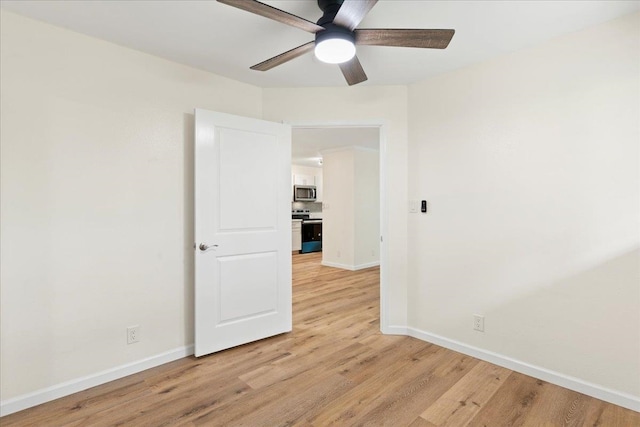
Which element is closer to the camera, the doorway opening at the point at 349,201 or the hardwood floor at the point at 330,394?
the hardwood floor at the point at 330,394

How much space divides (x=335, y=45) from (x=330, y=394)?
2.13m

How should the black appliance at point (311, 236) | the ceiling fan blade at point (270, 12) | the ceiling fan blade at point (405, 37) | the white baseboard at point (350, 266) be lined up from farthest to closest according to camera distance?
the black appliance at point (311, 236), the white baseboard at point (350, 266), the ceiling fan blade at point (405, 37), the ceiling fan blade at point (270, 12)

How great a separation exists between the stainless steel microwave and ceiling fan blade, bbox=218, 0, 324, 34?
22.0 feet

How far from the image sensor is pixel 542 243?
90.8 inches

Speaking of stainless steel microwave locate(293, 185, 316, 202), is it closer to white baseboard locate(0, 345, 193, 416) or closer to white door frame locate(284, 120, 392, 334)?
white door frame locate(284, 120, 392, 334)

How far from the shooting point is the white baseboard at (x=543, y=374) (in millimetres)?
1982

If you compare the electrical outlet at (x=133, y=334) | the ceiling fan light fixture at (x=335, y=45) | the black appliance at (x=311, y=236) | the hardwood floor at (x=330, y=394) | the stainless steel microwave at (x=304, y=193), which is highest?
the ceiling fan light fixture at (x=335, y=45)

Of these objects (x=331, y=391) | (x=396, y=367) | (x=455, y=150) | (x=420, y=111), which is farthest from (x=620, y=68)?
(x=331, y=391)

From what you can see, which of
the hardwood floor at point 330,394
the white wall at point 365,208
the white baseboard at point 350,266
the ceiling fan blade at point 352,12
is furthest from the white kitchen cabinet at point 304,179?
the ceiling fan blade at point 352,12

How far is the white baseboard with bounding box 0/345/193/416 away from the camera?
76.4 inches

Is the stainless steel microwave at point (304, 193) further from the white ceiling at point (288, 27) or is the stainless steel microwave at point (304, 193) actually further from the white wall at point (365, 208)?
the white ceiling at point (288, 27)

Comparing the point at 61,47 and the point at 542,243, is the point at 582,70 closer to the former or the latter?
the point at 542,243

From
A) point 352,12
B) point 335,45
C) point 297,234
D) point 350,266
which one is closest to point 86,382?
point 335,45

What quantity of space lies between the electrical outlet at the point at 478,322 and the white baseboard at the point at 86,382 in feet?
7.78
